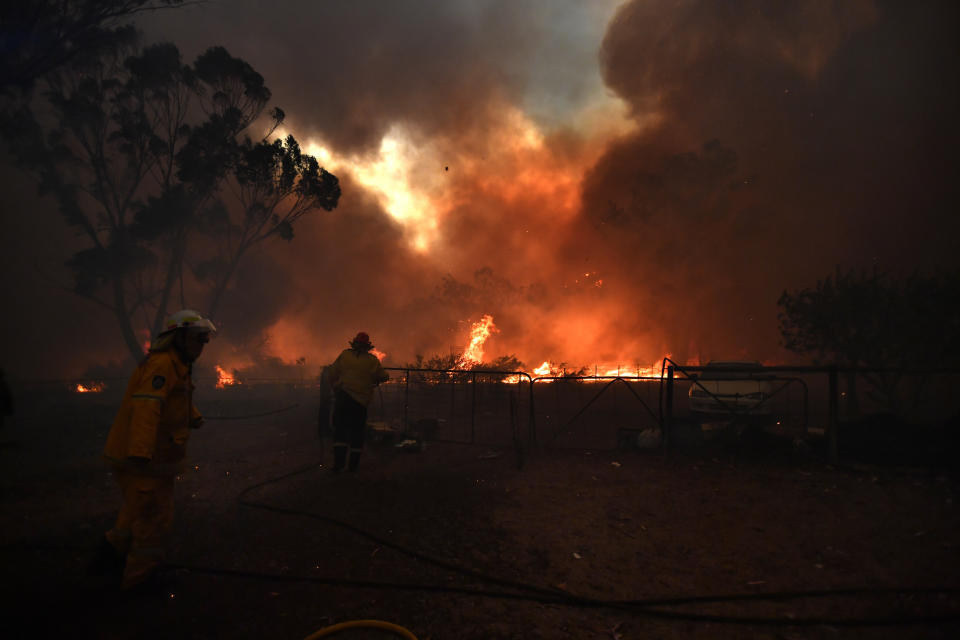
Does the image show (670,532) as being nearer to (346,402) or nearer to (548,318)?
(346,402)

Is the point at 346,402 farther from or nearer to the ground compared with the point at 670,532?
farther from the ground

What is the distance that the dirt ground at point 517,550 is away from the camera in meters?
3.57

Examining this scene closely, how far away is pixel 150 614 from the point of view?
3607 mm

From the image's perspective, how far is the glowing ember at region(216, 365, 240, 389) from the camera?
1103 inches

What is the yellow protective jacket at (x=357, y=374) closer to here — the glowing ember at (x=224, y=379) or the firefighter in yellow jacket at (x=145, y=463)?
the firefighter in yellow jacket at (x=145, y=463)

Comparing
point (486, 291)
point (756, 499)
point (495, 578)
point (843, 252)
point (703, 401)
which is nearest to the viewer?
point (495, 578)

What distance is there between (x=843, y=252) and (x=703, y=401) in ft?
70.9

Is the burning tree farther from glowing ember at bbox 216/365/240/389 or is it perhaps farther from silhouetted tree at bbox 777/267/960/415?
silhouetted tree at bbox 777/267/960/415

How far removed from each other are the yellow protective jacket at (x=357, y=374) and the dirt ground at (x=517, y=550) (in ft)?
4.55

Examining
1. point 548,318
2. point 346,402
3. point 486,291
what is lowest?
point 346,402

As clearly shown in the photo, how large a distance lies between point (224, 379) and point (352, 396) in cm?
2737

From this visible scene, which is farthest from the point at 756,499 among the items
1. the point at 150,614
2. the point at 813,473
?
the point at 150,614

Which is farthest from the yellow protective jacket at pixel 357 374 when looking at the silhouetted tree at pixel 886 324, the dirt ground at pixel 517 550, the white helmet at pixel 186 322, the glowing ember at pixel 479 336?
the glowing ember at pixel 479 336

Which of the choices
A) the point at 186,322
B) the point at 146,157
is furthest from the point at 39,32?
the point at 186,322
